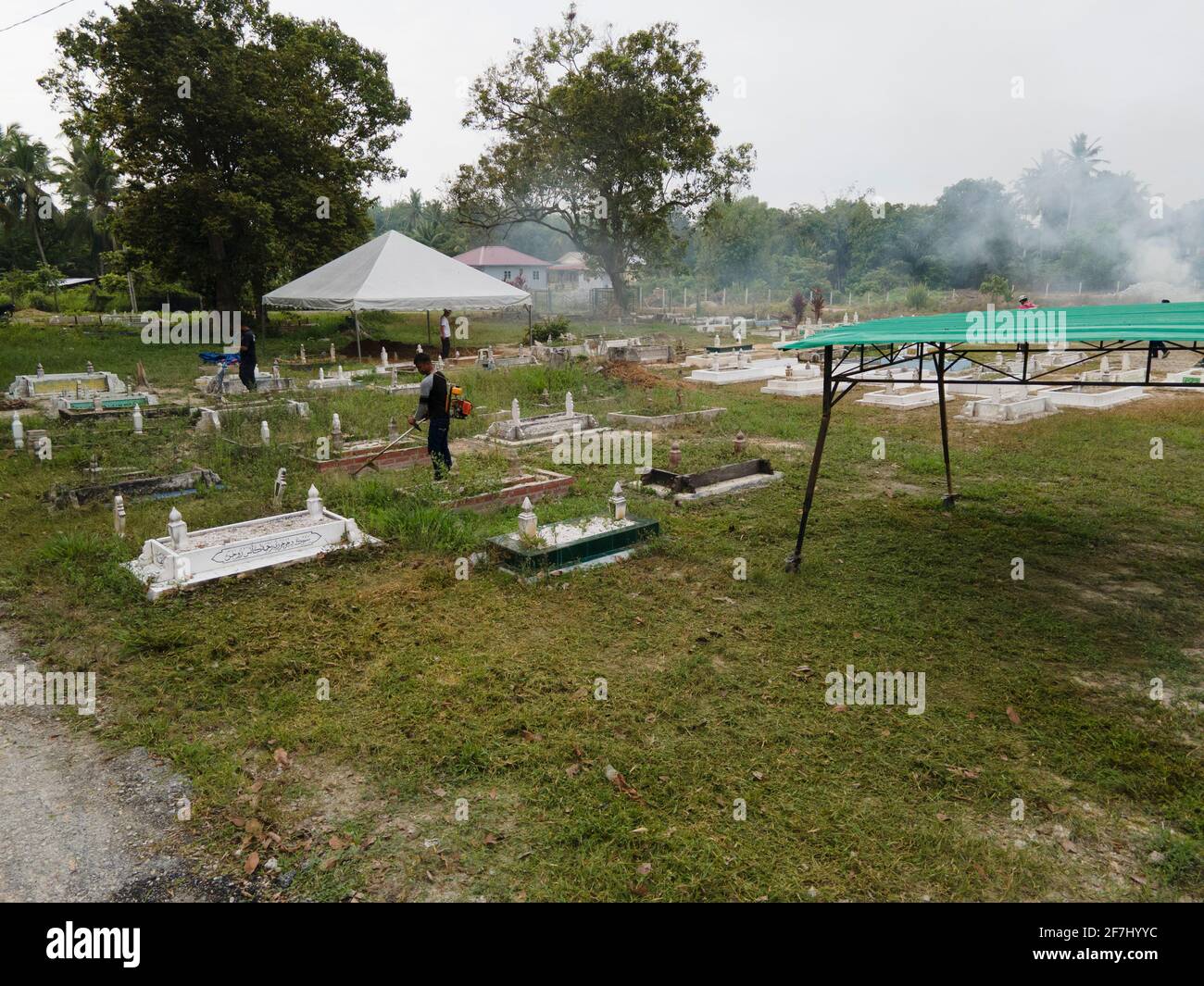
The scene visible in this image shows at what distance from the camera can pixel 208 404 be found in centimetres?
1808

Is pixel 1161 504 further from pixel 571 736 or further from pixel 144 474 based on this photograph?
pixel 144 474

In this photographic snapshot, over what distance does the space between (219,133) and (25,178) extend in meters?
28.8

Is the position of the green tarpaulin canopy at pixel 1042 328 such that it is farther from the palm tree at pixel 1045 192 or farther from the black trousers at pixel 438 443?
the palm tree at pixel 1045 192

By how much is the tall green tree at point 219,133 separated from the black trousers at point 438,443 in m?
20.6

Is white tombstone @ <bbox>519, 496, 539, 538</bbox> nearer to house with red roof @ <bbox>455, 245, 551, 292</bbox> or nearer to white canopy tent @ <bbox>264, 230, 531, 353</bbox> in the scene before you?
white canopy tent @ <bbox>264, 230, 531, 353</bbox>

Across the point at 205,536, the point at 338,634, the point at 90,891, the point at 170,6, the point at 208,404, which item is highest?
the point at 170,6

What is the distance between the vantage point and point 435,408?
11078mm

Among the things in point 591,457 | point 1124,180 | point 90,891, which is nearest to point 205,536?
point 90,891

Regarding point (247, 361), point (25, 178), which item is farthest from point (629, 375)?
point (25, 178)

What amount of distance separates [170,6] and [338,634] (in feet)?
97.2

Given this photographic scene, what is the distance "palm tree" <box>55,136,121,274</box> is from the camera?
48.2 metres

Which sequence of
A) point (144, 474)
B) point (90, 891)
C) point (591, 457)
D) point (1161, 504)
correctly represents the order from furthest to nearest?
1. point (591, 457)
2. point (144, 474)
3. point (1161, 504)
4. point (90, 891)

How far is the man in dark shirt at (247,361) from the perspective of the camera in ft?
64.5

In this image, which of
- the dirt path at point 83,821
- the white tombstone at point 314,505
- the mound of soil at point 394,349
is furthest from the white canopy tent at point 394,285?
the dirt path at point 83,821
